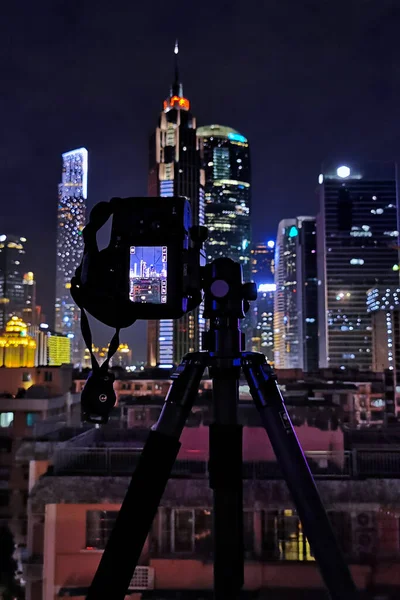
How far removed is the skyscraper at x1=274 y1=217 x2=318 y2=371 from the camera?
77.8 m

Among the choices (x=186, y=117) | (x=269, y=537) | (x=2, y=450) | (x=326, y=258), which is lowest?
(x=2, y=450)

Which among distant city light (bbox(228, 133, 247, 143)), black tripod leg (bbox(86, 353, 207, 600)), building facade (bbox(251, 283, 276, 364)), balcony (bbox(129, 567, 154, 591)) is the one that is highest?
distant city light (bbox(228, 133, 247, 143))

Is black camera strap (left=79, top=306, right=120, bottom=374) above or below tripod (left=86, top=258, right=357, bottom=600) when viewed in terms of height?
above

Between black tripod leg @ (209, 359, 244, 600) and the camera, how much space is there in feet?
0.66

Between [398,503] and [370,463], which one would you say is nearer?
[398,503]

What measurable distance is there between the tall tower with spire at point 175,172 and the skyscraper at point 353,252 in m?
20.0

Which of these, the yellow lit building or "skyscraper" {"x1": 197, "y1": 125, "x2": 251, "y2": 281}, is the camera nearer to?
the yellow lit building

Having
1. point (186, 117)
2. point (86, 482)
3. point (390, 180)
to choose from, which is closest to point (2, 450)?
point (86, 482)

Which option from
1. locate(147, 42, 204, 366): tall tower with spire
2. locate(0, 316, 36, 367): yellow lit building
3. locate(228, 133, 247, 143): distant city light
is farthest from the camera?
locate(228, 133, 247, 143): distant city light

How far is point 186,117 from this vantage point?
65000 millimetres

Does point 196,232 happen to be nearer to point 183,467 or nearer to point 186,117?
point 183,467

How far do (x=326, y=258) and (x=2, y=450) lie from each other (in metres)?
60.6

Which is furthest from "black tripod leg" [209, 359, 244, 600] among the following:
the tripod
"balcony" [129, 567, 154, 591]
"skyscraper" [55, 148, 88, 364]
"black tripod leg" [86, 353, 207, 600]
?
"skyscraper" [55, 148, 88, 364]

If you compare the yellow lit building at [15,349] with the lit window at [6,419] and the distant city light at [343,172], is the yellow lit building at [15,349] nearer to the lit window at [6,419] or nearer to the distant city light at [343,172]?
the lit window at [6,419]
